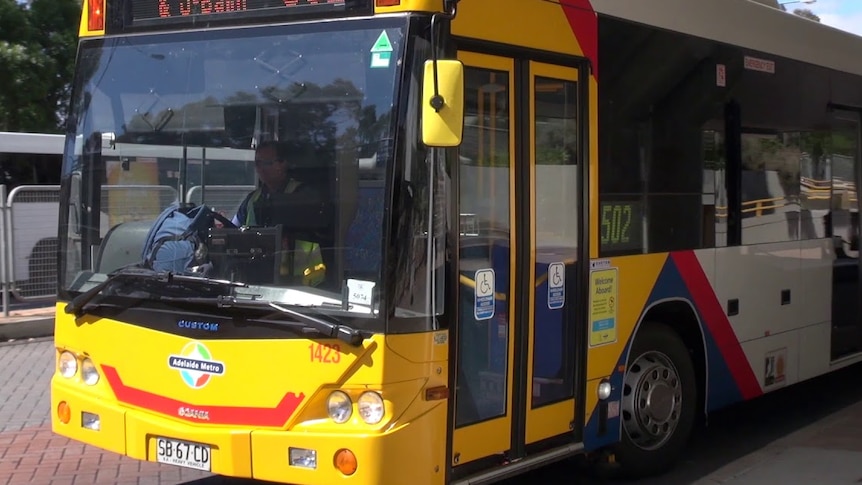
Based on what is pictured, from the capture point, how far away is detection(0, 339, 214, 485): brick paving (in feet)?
22.2

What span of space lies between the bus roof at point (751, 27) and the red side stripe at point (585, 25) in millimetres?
111

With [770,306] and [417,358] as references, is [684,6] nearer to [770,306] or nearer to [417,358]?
[770,306]

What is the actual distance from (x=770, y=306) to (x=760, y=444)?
1.21 meters

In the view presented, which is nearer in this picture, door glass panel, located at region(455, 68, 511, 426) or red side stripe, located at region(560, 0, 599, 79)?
door glass panel, located at region(455, 68, 511, 426)

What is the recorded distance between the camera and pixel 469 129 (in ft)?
17.3

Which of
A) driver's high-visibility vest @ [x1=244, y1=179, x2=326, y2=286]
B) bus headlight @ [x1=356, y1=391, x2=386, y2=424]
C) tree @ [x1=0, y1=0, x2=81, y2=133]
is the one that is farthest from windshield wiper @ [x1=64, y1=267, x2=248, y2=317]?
tree @ [x1=0, y1=0, x2=81, y2=133]

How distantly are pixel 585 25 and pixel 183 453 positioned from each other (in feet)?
11.1

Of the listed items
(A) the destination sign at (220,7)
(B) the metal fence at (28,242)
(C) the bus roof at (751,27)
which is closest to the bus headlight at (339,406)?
(A) the destination sign at (220,7)

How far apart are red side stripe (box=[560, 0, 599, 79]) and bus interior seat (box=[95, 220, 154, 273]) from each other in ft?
8.89

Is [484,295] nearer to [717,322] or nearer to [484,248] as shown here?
[484,248]

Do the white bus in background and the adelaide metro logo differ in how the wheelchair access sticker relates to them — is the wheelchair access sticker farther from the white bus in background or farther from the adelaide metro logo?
the white bus in background

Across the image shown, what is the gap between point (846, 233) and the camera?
9180 mm

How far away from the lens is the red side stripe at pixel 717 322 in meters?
7.06

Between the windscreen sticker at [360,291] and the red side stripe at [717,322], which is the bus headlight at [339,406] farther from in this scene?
the red side stripe at [717,322]
